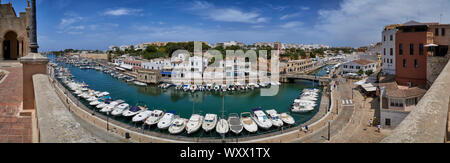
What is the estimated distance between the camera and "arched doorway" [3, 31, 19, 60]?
5938 mm

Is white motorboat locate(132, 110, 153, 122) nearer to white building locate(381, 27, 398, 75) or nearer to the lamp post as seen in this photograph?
the lamp post

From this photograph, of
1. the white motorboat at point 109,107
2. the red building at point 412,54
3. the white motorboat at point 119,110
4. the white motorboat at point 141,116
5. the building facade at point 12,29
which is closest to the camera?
the building facade at point 12,29

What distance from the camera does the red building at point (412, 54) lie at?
1379 cm

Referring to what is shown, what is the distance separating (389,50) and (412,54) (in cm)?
541

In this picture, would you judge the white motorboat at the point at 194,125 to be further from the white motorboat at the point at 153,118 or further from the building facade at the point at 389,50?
the building facade at the point at 389,50

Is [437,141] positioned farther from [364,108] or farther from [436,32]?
[436,32]

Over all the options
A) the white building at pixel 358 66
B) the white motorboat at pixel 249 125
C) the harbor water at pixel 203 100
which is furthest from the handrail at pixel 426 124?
the white building at pixel 358 66

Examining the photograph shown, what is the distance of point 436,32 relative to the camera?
45.6 ft

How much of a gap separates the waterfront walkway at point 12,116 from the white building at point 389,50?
22835 mm

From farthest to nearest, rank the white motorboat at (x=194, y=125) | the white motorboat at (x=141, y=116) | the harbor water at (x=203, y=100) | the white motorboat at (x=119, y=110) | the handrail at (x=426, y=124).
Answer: the harbor water at (x=203, y=100)
the white motorboat at (x=119, y=110)
the white motorboat at (x=141, y=116)
the white motorboat at (x=194, y=125)
the handrail at (x=426, y=124)

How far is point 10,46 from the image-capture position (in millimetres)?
6234

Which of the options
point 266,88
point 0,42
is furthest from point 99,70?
point 0,42
